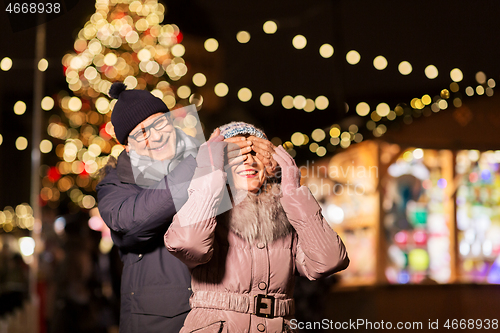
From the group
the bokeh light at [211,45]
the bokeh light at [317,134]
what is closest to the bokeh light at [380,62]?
the bokeh light at [317,134]

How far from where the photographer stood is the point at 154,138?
275cm

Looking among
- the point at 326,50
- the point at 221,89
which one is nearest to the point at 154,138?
the point at 221,89

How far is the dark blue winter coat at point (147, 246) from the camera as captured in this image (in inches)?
98.9

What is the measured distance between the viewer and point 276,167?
8.34ft

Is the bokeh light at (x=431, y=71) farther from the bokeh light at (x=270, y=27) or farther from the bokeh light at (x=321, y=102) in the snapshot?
the bokeh light at (x=270, y=27)

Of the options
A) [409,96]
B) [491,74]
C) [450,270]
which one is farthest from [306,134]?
[450,270]

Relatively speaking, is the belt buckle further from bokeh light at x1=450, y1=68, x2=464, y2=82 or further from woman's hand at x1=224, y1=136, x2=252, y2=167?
bokeh light at x1=450, y1=68, x2=464, y2=82

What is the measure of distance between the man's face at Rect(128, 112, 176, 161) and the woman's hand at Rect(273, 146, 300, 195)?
628 millimetres

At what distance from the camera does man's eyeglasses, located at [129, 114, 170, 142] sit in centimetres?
277

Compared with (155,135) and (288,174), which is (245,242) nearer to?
(288,174)

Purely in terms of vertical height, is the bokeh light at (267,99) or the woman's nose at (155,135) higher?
the bokeh light at (267,99)

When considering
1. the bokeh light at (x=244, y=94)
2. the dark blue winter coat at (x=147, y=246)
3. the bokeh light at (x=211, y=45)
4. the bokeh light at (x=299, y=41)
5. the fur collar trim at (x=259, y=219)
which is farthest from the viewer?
the bokeh light at (x=244, y=94)

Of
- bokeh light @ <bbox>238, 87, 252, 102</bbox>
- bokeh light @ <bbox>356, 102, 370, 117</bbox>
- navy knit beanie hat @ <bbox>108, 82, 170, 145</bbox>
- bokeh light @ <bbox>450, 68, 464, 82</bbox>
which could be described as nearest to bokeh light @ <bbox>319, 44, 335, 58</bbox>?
bokeh light @ <bbox>356, 102, 370, 117</bbox>

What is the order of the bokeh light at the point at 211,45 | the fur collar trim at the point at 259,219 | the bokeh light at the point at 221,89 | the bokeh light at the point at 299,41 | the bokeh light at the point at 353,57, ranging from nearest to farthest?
the fur collar trim at the point at 259,219
the bokeh light at the point at 211,45
the bokeh light at the point at 353,57
the bokeh light at the point at 299,41
the bokeh light at the point at 221,89
